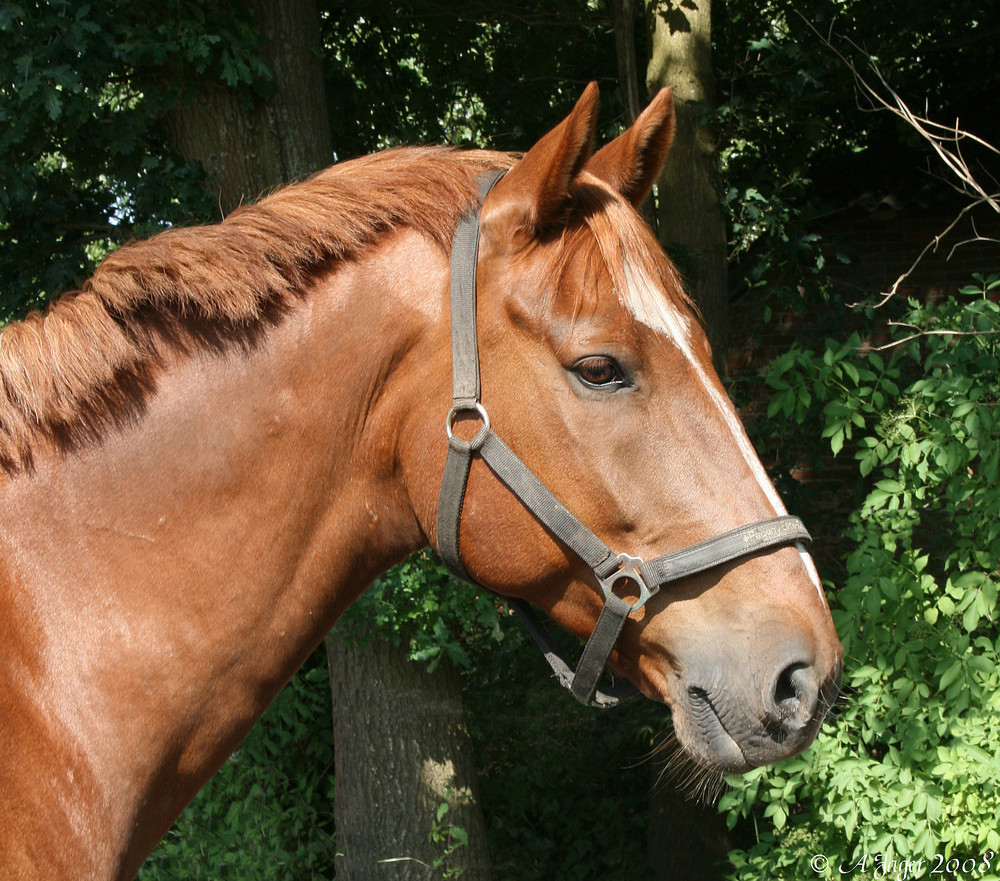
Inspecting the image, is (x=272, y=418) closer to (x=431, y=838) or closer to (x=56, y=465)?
(x=56, y=465)

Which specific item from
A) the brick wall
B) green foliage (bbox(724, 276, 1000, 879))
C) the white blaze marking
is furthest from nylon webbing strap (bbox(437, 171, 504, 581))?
the brick wall

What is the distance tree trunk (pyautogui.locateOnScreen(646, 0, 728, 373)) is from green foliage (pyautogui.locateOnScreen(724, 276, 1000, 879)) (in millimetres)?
1340

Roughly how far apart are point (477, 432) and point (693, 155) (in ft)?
12.2

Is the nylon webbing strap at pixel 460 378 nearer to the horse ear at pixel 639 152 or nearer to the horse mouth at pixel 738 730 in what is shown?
the horse ear at pixel 639 152

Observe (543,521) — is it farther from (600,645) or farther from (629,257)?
(629,257)

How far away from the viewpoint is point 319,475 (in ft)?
5.24

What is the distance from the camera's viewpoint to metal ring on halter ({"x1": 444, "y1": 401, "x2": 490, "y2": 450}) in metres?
1.56

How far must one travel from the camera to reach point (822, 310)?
6949mm

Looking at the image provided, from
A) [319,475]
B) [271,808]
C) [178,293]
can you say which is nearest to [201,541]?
[319,475]

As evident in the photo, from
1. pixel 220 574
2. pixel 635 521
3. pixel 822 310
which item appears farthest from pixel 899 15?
pixel 220 574

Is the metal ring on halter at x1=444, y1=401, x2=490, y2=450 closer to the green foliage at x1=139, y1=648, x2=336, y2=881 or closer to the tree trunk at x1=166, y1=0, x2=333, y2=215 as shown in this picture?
the tree trunk at x1=166, y1=0, x2=333, y2=215

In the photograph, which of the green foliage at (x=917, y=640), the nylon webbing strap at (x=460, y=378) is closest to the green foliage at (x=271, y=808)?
the green foliage at (x=917, y=640)

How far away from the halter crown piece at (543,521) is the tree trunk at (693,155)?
327cm

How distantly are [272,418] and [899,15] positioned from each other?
595 centimetres
